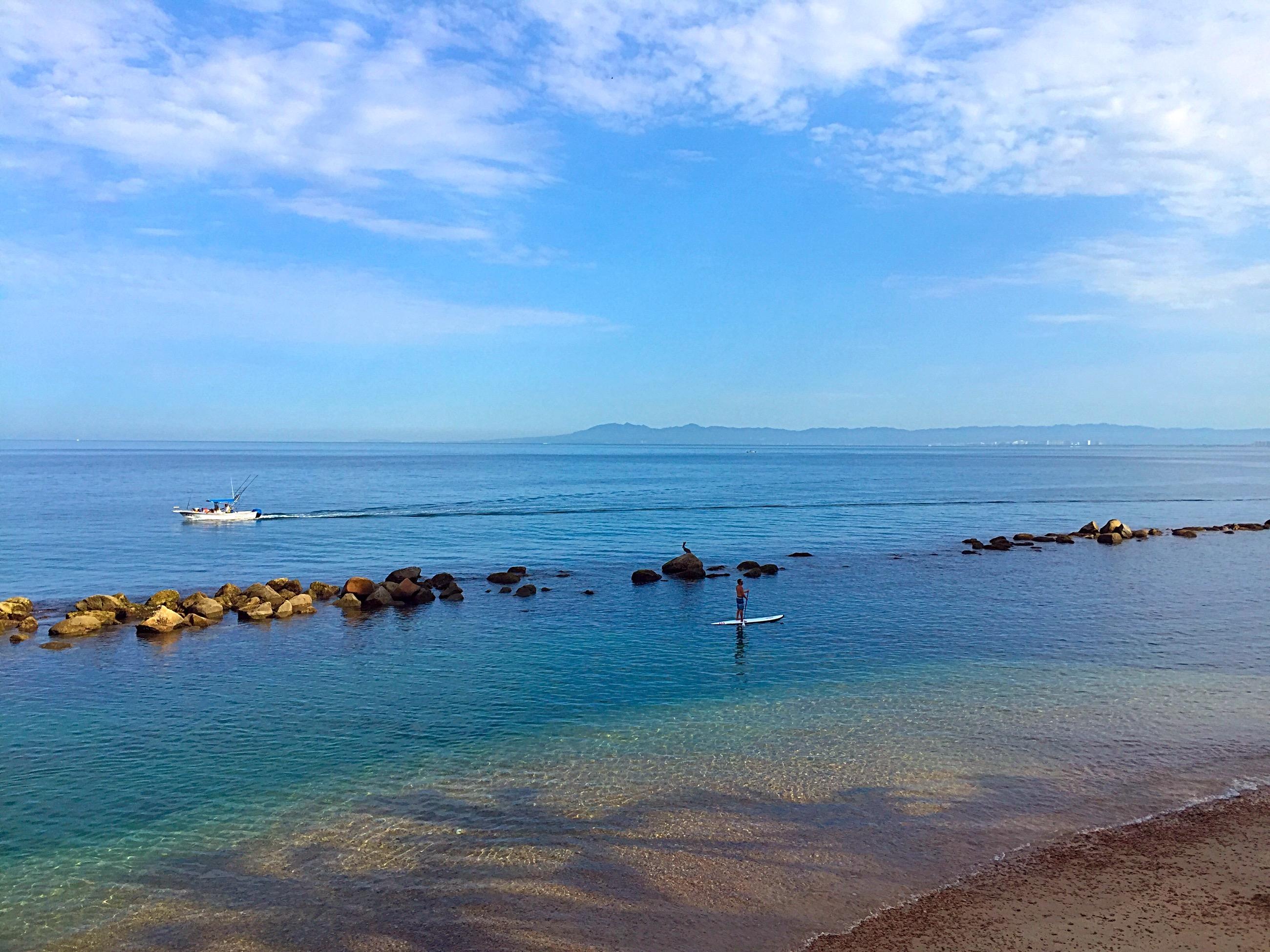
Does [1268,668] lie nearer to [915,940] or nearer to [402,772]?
[915,940]

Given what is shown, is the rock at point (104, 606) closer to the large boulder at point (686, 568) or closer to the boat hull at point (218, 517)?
the large boulder at point (686, 568)

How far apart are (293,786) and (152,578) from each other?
38.3 meters

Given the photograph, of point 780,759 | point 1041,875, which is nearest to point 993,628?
point 780,759

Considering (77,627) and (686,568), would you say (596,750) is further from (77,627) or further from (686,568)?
(686,568)

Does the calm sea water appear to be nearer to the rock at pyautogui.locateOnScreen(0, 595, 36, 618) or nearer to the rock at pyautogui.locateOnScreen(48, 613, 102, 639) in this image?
the rock at pyautogui.locateOnScreen(48, 613, 102, 639)

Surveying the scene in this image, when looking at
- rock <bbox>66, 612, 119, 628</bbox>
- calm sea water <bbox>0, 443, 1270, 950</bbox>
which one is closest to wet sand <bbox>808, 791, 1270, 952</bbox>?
calm sea water <bbox>0, 443, 1270, 950</bbox>

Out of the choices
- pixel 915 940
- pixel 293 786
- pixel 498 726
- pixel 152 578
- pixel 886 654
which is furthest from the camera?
pixel 152 578

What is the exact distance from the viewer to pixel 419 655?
113 ft

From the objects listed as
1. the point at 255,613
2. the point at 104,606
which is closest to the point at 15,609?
the point at 104,606

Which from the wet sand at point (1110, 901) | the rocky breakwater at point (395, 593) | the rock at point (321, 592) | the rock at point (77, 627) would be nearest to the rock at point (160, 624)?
the rock at point (77, 627)

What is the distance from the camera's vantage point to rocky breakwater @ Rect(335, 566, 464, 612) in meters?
43.9

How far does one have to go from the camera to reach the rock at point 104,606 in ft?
130

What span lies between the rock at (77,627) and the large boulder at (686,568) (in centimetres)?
3115

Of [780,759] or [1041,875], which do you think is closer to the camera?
[1041,875]
